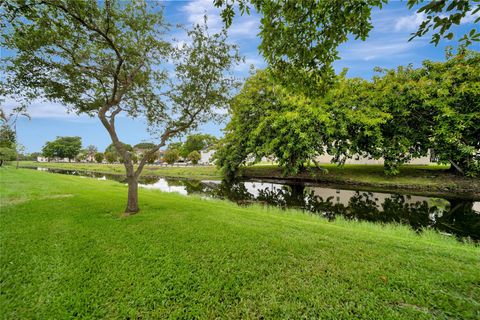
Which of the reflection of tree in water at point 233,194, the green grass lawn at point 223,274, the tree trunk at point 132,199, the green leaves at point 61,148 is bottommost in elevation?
the reflection of tree in water at point 233,194

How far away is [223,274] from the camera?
12.7ft

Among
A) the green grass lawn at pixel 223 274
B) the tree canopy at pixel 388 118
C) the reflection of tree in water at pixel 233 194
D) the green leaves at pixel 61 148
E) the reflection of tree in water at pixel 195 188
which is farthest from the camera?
the green leaves at pixel 61 148

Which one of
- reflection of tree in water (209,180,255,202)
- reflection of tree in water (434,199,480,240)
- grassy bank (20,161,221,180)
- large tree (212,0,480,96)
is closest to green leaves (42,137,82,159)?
grassy bank (20,161,221,180)

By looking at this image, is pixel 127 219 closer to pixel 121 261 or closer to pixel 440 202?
pixel 121 261

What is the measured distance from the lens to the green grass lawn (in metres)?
3.05

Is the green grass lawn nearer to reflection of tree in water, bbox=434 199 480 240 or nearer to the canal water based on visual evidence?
reflection of tree in water, bbox=434 199 480 240

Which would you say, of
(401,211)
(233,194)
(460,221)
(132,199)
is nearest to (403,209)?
(401,211)

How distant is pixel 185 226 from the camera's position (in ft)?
21.3

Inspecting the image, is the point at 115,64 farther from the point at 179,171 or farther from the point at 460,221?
the point at 179,171

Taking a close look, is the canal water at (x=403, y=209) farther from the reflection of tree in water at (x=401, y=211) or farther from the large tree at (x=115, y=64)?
the large tree at (x=115, y=64)

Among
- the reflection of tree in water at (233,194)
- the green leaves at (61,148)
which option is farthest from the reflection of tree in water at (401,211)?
the green leaves at (61,148)

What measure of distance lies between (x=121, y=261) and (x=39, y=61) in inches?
287

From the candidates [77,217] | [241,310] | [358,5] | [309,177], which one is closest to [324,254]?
[241,310]

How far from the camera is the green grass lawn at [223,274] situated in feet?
10.00
